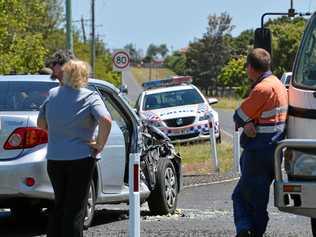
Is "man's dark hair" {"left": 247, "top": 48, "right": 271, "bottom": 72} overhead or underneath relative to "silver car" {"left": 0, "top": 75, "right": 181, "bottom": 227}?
overhead

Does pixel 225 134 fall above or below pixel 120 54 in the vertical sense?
below

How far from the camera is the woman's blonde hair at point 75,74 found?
7.39m

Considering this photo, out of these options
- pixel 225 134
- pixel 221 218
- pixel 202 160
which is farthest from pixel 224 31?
pixel 221 218

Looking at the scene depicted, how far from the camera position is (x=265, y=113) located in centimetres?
800

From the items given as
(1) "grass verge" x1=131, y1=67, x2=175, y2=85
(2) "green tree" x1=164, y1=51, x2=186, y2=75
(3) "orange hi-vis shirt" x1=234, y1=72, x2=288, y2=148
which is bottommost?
(1) "grass verge" x1=131, y1=67, x2=175, y2=85

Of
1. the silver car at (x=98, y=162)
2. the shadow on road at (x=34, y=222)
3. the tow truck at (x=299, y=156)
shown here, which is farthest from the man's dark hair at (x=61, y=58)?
the shadow on road at (x=34, y=222)

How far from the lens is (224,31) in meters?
114

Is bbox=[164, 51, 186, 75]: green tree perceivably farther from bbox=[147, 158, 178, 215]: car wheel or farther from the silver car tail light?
the silver car tail light

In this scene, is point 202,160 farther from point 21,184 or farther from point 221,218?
point 21,184

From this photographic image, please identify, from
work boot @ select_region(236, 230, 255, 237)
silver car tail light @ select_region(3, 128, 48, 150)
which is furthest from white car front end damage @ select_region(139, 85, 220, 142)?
work boot @ select_region(236, 230, 255, 237)

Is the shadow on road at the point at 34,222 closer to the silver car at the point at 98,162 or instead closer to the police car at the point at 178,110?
the silver car at the point at 98,162

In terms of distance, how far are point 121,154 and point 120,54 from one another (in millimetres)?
14176

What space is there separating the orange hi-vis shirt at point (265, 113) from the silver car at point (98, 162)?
2.08 meters

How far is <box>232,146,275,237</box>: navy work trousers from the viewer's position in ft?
26.3
